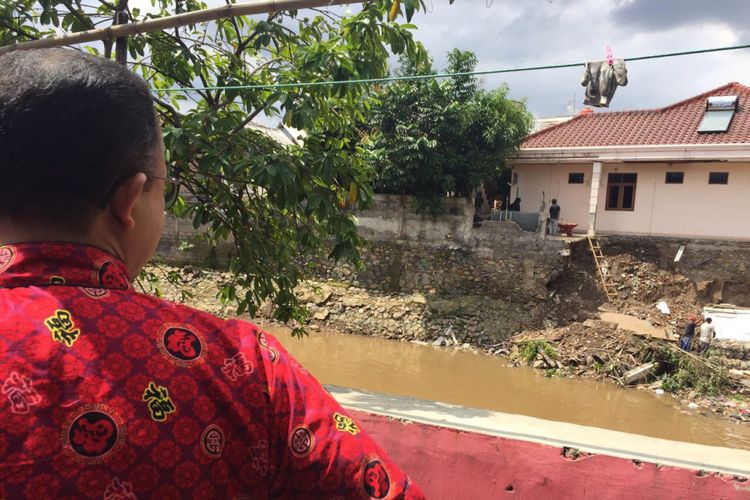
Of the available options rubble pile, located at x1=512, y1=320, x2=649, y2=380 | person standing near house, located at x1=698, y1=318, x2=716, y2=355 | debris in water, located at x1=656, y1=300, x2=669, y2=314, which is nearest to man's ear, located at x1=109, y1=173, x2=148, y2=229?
rubble pile, located at x1=512, y1=320, x2=649, y2=380

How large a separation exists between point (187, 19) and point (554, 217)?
15.7m

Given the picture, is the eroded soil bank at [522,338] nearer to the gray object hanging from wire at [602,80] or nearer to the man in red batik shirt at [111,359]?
the gray object hanging from wire at [602,80]

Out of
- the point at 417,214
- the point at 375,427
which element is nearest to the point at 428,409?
the point at 375,427

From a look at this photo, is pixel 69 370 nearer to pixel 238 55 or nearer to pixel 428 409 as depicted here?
pixel 428 409

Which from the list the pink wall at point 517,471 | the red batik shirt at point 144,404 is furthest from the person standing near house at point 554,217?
the red batik shirt at point 144,404

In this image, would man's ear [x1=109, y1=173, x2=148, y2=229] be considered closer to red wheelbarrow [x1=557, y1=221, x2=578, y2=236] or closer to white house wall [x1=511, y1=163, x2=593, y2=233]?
red wheelbarrow [x1=557, y1=221, x2=578, y2=236]

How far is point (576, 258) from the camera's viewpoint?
15156mm

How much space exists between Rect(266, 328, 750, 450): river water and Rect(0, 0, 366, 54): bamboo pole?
22.7ft

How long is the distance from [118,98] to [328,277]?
15469 millimetres

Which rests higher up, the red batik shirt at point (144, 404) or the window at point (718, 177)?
the window at point (718, 177)

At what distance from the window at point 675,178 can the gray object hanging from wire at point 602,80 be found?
12.6 meters

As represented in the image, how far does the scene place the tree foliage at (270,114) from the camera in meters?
3.73

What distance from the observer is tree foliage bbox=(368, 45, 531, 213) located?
14.4 metres

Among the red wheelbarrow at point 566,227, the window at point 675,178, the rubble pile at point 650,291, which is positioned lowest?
the rubble pile at point 650,291
